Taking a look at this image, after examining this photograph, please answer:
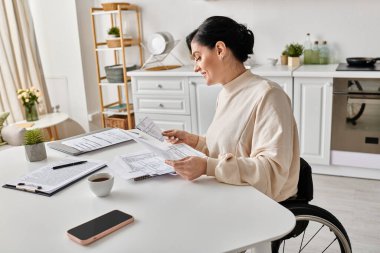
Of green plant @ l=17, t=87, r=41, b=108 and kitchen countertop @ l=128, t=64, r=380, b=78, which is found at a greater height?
kitchen countertop @ l=128, t=64, r=380, b=78

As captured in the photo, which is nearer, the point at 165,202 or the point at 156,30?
the point at 165,202

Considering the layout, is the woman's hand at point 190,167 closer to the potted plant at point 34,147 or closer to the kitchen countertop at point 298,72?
the potted plant at point 34,147

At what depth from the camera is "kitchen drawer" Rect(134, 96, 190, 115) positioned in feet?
11.6

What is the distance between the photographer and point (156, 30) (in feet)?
13.3

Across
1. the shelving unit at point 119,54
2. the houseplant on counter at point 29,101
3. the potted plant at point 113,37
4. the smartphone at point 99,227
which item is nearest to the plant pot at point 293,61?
the shelving unit at point 119,54

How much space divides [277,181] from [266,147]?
0.11 meters

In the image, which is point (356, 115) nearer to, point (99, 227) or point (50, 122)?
point (99, 227)

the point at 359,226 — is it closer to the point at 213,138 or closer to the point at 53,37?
the point at 213,138

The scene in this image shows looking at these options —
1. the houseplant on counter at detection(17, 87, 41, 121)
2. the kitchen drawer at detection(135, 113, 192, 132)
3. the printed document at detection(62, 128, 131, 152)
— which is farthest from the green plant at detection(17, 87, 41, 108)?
the printed document at detection(62, 128, 131, 152)

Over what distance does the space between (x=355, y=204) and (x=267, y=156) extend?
1.71 m

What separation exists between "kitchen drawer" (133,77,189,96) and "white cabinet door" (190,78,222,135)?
0.08 meters

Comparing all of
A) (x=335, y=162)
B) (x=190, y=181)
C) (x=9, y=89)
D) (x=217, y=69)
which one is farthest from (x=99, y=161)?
(x=9, y=89)

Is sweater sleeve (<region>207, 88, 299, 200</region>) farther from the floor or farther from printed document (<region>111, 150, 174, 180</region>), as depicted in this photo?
the floor

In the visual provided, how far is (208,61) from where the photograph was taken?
57.0 inches
